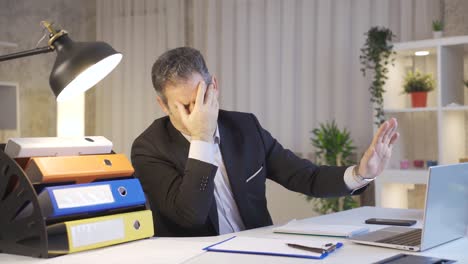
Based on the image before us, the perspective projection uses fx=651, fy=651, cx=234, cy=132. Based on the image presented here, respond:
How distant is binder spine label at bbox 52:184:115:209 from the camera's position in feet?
5.63

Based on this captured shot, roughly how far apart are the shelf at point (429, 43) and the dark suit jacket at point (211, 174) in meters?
1.75

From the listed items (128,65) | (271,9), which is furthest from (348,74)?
(128,65)

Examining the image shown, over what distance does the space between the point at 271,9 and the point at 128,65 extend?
1466 mm

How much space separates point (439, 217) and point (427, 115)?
2704 mm

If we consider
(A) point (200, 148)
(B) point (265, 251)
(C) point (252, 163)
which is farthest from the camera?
(C) point (252, 163)

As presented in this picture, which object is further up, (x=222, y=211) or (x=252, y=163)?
(x=252, y=163)

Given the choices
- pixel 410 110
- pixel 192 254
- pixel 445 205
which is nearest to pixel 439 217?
pixel 445 205

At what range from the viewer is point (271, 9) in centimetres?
500

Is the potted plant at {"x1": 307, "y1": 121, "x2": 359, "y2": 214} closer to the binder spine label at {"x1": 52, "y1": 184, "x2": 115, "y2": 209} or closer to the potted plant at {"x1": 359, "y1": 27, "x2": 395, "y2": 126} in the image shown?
the potted plant at {"x1": 359, "y1": 27, "x2": 395, "y2": 126}

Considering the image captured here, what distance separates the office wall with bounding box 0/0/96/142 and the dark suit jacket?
3.06m

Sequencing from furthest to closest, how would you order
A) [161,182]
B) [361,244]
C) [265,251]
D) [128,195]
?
[161,182] → [128,195] → [361,244] → [265,251]

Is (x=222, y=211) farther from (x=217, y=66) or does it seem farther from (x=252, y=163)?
(x=217, y=66)

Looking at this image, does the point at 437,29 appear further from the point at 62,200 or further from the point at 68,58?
the point at 62,200

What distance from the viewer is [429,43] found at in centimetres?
395
